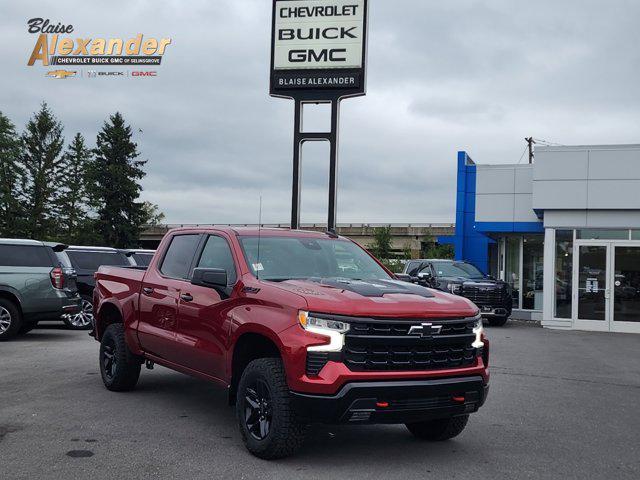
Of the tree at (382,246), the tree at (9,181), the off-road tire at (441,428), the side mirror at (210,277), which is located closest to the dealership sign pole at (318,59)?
the off-road tire at (441,428)

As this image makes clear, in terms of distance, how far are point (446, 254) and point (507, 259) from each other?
21420 millimetres

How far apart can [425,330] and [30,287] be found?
1018 centimetres

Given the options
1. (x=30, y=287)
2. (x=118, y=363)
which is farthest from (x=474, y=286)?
(x=118, y=363)

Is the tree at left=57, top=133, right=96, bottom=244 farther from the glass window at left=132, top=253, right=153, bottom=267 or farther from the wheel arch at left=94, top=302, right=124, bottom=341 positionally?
the wheel arch at left=94, top=302, right=124, bottom=341

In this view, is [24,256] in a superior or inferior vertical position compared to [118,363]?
superior

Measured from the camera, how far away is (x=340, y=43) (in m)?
22.5

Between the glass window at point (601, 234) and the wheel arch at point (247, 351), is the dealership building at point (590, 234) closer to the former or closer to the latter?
the glass window at point (601, 234)

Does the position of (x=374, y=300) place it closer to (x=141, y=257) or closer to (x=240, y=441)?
(x=240, y=441)

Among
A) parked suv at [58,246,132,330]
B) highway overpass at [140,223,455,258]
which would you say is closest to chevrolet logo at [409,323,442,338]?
parked suv at [58,246,132,330]

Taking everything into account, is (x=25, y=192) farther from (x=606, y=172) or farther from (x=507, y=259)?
(x=606, y=172)

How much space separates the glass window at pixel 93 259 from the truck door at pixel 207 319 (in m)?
10.7

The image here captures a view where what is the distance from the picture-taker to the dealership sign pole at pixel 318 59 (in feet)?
73.3

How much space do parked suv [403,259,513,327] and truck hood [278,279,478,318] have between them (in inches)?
561

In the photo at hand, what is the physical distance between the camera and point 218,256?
6.91 metres
